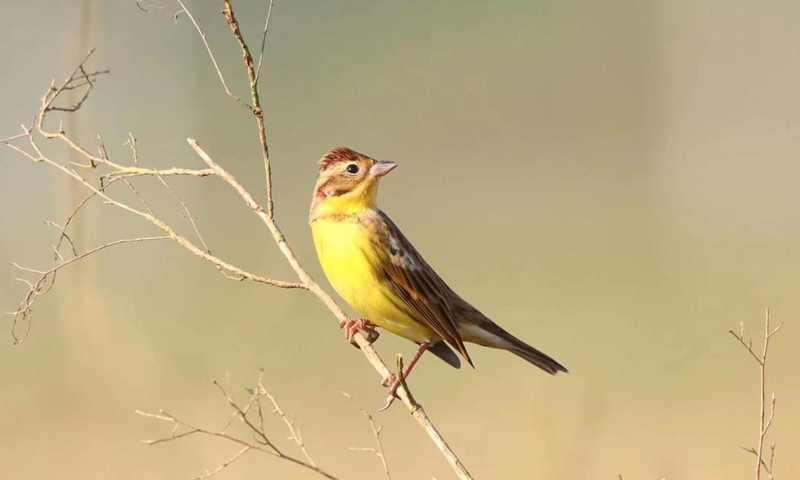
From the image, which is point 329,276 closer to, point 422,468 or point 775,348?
point 422,468

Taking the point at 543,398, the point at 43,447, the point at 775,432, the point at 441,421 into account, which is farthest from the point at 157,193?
the point at 775,432

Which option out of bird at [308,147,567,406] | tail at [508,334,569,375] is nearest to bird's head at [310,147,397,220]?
bird at [308,147,567,406]

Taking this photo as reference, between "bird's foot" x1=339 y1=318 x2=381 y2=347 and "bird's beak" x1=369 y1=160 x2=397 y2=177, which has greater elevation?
"bird's beak" x1=369 y1=160 x2=397 y2=177

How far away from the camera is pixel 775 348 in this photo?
4.03 meters

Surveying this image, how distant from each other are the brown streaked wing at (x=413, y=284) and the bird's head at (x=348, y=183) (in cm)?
8

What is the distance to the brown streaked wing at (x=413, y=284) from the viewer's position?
2.29 metres

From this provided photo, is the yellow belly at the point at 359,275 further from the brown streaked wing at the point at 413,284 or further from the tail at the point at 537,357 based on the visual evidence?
the tail at the point at 537,357

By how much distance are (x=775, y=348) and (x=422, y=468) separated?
69.8 inches

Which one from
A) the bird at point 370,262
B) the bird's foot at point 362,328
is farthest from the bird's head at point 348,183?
the bird's foot at point 362,328

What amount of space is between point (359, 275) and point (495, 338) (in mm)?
507

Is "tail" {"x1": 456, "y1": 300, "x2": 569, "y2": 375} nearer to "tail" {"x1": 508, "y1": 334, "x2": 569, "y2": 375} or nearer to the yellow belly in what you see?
"tail" {"x1": 508, "y1": 334, "x2": 569, "y2": 375}

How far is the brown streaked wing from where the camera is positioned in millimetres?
2285

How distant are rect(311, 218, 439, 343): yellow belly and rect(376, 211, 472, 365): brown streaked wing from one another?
0.03 metres

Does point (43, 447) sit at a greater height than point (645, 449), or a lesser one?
lesser
